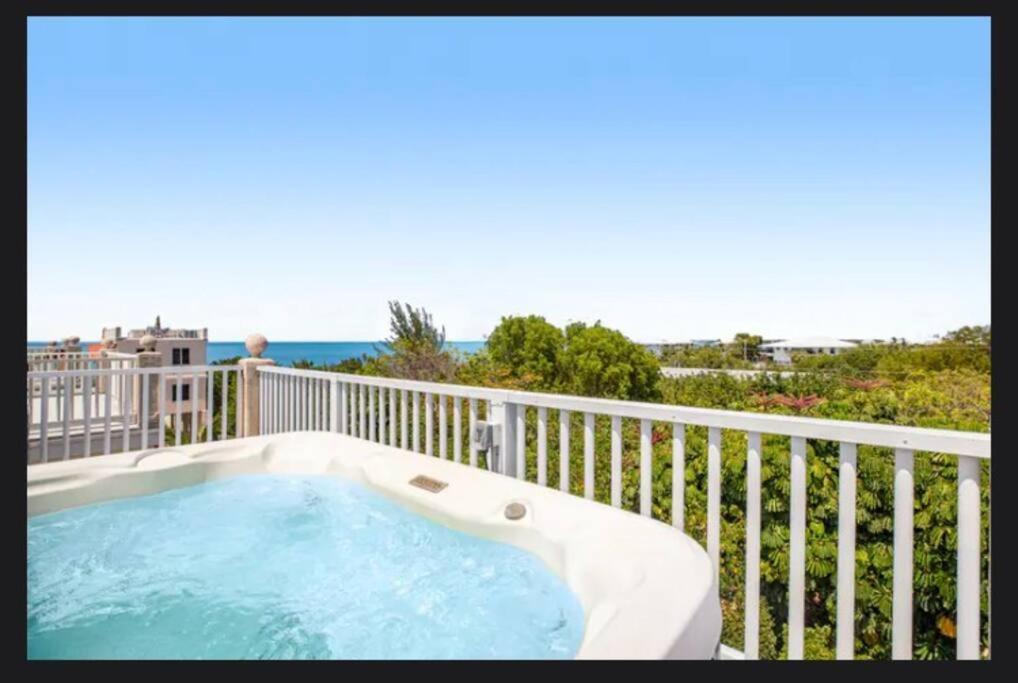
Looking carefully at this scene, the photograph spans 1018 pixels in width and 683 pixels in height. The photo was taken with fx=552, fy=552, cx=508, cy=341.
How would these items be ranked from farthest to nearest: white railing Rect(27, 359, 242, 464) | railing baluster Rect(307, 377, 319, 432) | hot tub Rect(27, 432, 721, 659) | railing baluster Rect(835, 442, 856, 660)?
railing baluster Rect(307, 377, 319, 432)
white railing Rect(27, 359, 242, 464)
railing baluster Rect(835, 442, 856, 660)
hot tub Rect(27, 432, 721, 659)

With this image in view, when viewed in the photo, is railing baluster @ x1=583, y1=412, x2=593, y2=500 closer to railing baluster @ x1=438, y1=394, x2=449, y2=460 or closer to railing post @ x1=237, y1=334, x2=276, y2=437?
railing baluster @ x1=438, y1=394, x2=449, y2=460

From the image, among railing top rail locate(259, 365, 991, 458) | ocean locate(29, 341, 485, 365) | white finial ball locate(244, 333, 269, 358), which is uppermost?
white finial ball locate(244, 333, 269, 358)

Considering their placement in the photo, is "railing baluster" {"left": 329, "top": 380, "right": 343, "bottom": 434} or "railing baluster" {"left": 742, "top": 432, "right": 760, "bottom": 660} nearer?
"railing baluster" {"left": 742, "top": 432, "right": 760, "bottom": 660}

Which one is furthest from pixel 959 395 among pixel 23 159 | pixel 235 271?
pixel 235 271

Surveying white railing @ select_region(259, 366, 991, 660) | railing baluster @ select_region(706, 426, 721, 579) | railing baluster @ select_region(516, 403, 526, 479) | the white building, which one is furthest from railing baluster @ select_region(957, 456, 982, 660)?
the white building

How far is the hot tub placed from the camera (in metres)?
1.52

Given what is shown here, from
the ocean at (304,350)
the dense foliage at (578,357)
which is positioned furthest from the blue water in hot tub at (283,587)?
the ocean at (304,350)

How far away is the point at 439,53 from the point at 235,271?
17.1 feet

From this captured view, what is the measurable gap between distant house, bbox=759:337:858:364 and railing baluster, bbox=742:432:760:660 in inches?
628

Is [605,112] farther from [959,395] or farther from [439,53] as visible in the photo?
[959,395]

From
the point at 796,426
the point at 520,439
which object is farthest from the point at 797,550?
the point at 520,439

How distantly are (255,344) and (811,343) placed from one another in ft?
55.0

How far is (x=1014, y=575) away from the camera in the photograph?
5.02 ft

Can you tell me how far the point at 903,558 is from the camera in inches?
65.7
